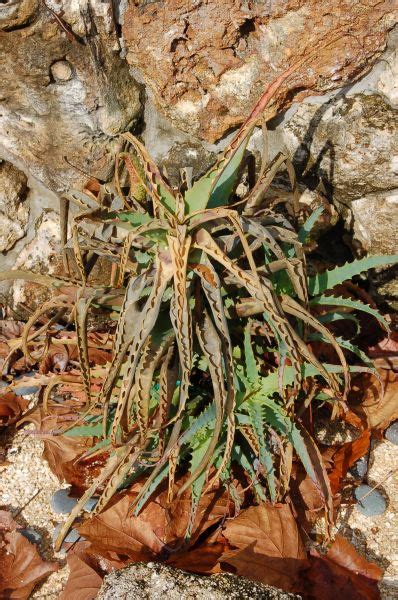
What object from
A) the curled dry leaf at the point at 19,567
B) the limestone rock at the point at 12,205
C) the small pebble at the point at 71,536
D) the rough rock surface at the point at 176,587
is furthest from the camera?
the limestone rock at the point at 12,205

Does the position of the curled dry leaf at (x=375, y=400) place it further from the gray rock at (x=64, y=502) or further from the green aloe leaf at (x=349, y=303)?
the gray rock at (x=64, y=502)

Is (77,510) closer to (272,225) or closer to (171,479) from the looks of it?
(171,479)

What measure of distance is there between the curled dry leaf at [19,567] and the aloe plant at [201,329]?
12 cm

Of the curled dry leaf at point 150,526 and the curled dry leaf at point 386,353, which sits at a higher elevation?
the curled dry leaf at point 386,353

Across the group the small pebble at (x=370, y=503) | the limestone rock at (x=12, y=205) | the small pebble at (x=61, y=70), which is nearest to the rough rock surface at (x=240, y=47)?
the small pebble at (x=61, y=70)

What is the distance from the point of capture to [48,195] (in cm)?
234

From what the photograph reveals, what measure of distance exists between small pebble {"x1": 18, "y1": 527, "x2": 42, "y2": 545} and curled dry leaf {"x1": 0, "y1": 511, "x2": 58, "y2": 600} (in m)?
0.03

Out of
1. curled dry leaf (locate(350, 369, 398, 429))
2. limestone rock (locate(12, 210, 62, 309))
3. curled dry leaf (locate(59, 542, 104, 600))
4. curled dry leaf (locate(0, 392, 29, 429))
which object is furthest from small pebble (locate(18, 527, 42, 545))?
curled dry leaf (locate(350, 369, 398, 429))

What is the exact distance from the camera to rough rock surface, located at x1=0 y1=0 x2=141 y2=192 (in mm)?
1789

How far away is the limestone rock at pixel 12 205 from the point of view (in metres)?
2.27

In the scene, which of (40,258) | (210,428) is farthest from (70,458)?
(40,258)

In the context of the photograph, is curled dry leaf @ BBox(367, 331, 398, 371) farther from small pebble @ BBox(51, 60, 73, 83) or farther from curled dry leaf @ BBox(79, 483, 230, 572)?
small pebble @ BBox(51, 60, 73, 83)

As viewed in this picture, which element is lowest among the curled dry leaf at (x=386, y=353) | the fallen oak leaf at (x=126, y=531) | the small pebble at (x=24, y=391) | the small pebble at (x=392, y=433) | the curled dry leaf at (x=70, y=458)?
the fallen oak leaf at (x=126, y=531)

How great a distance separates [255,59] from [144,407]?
3.70ft
